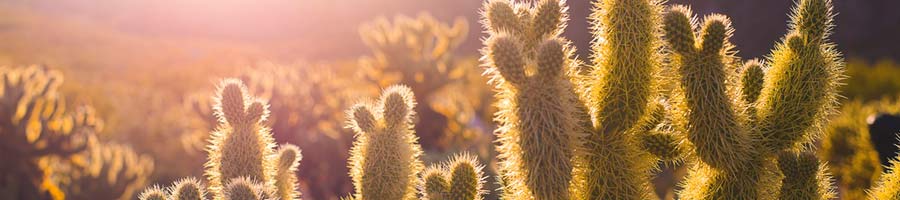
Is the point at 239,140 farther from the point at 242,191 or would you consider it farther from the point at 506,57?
the point at 506,57

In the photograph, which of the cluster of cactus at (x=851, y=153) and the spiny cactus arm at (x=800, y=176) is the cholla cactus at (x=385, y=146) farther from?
the cluster of cactus at (x=851, y=153)

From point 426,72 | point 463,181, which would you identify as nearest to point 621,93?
point 463,181

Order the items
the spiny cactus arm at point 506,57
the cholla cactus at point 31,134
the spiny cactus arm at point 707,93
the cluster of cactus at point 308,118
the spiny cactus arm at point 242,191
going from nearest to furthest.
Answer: the spiny cactus arm at point 506,57, the spiny cactus arm at point 242,191, the spiny cactus arm at point 707,93, the cholla cactus at point 31,134, the cluster of cactus at point 308,118

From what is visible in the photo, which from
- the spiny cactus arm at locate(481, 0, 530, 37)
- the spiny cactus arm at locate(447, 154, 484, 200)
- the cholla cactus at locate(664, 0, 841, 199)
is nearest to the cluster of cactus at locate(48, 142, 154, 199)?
the spiny cactus arm at locate(447, 154, 484, 200)

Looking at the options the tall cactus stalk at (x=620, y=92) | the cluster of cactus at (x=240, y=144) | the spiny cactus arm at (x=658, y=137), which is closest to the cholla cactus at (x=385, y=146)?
the cluster of cactus at (x=240, y=144)

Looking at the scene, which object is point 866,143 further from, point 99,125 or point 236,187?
point 99,125

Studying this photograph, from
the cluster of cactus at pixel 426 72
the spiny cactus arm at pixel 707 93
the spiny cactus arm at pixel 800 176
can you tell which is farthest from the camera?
the cluster of cactus at pixel 426 72

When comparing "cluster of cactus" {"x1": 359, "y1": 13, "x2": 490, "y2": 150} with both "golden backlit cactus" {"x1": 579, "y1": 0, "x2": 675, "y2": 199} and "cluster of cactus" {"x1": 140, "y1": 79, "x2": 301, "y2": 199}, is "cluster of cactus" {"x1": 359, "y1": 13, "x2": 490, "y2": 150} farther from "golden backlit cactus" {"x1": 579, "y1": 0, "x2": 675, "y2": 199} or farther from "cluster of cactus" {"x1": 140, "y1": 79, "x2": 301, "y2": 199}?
"golden backlit cactus" {"x1": 579, "y1": 0, "x2": 675, "y2": 199}

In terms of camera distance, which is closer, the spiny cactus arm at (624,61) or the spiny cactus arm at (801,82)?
the spiny cactus arm at (624,61)
